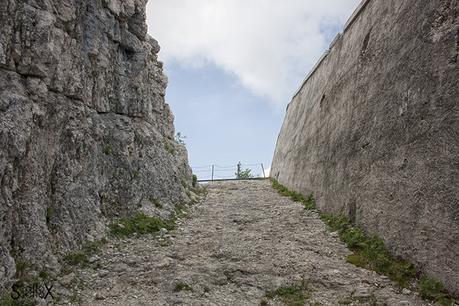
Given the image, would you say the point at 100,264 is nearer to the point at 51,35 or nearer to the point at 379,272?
the point at 51,35

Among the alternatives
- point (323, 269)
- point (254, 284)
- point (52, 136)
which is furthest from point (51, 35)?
point (323, 269)

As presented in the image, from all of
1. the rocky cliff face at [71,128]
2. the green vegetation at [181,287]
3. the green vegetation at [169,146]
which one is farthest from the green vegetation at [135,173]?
the green vegetation at [181,287]

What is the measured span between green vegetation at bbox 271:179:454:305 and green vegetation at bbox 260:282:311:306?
1693 mm

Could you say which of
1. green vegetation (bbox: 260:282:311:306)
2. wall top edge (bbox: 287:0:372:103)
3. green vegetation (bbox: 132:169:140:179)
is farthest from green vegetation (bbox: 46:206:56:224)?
wall top edge (bbox: 287:0:372:103)

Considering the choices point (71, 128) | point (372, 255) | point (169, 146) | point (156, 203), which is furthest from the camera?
point (169, 146)

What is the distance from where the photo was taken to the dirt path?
7125 millimetres

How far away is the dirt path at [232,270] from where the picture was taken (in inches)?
281

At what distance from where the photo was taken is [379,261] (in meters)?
8.28

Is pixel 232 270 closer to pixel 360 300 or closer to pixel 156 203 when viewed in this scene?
pixel 360 300

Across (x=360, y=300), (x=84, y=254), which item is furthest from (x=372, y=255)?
(x=84, y=254)

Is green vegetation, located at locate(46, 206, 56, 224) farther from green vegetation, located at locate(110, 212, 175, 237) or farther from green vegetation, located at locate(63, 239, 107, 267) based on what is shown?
green vegetation, located at locate(110, 212, 175, 237)

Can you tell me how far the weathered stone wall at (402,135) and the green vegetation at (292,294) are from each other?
2089 mm

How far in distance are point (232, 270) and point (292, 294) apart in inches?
55.9

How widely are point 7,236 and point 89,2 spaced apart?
644 centimetres
